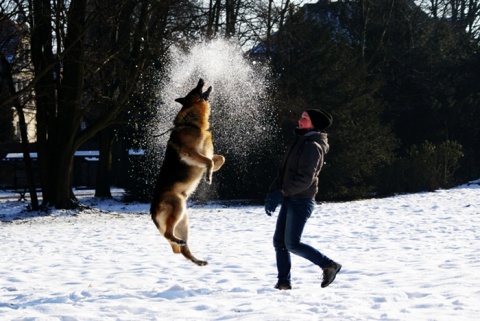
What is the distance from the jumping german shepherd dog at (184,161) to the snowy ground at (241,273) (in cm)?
122

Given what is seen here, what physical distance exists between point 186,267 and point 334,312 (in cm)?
383

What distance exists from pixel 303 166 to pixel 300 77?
21144 millimetres

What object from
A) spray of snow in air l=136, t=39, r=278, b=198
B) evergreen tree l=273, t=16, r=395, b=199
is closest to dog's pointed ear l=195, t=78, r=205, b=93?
spray of snow in air l=136, t=39, r=278, b=198

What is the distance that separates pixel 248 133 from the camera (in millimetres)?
26484

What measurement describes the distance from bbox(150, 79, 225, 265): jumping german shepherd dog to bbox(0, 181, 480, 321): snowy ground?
1.22 metres

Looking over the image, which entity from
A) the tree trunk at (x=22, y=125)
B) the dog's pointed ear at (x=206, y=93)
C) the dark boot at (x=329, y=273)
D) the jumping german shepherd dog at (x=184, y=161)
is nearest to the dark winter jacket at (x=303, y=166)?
the dark boot at (x=329, y=273)

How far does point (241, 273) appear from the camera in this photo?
9555 millimetres

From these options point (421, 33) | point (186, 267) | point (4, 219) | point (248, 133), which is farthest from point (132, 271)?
point (421, 33)

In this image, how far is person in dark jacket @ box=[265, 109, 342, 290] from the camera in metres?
7.48

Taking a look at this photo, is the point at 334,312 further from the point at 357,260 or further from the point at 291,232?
the point at 357,260

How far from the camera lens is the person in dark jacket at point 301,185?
7480 millimetres

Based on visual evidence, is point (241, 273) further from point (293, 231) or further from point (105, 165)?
point (105, 165)

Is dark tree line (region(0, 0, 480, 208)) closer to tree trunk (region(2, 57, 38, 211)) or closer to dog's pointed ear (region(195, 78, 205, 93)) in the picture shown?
tree trunk (region(2, 57, 38, 211))

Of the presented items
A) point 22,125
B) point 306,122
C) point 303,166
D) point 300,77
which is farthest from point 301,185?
Result: point 300,77
